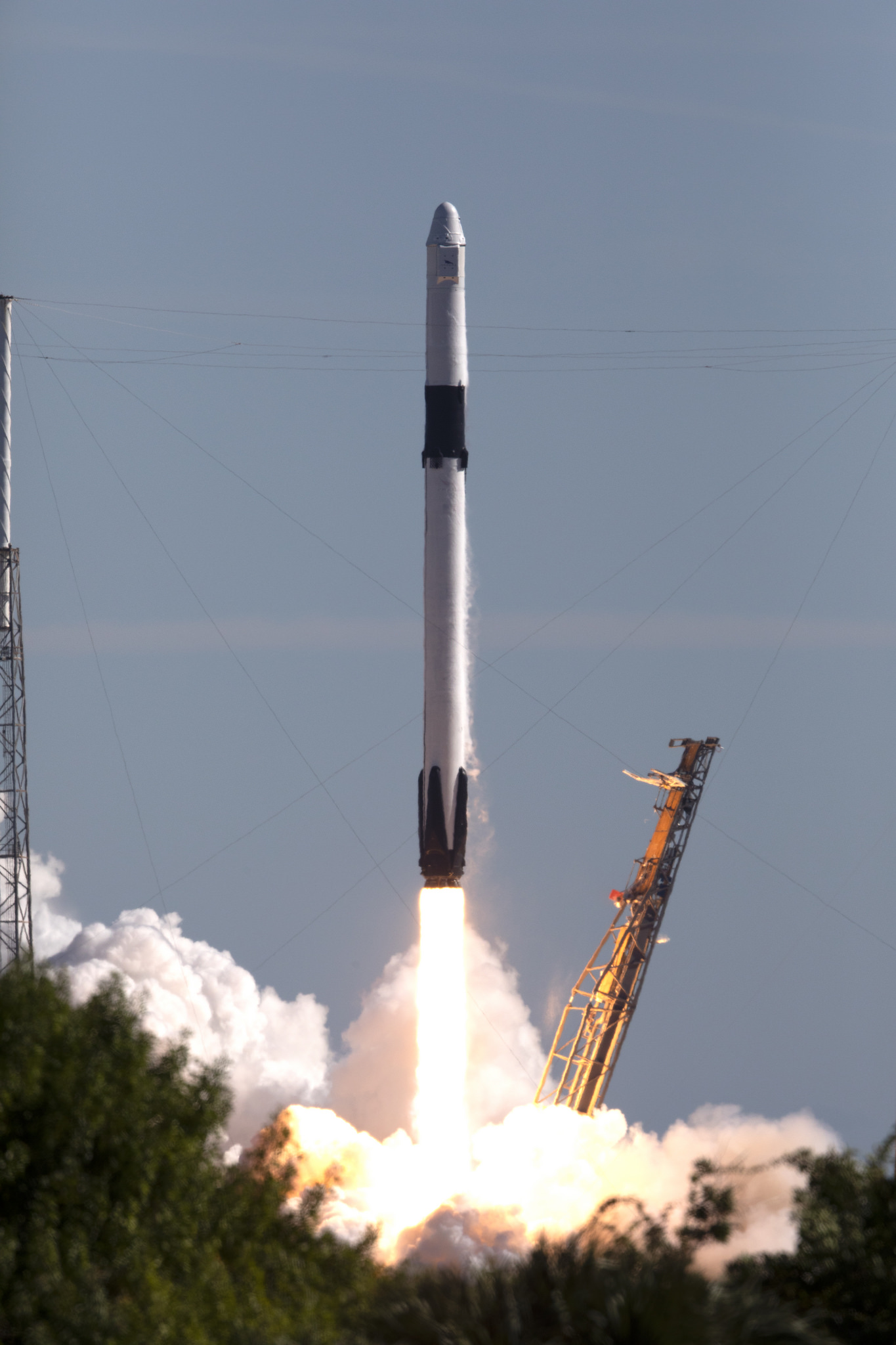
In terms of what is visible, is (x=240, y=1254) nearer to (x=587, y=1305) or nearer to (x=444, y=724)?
(x=587, y=1305)

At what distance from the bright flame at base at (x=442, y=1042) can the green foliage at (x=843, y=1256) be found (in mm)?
19971

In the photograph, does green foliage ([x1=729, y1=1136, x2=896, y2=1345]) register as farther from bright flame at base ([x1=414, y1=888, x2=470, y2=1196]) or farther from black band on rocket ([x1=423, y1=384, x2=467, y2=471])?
black band on rocket ([x1=423, y1=384, x2=467, y2=471])

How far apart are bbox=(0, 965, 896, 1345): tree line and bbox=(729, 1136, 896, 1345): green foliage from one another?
3 cm

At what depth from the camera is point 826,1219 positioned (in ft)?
107

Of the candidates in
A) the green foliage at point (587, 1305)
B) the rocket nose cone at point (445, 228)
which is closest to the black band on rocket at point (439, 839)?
the rocket nose cone at point (445, 228)

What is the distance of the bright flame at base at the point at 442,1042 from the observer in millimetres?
53406

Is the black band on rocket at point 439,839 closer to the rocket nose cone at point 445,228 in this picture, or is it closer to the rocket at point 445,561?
the rocket at point 445,561

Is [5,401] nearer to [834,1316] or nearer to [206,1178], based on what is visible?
[206,1178]

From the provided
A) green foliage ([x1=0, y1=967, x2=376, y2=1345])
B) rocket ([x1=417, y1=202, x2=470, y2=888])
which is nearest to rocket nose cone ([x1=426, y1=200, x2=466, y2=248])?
rocket ([x1=417, y1=202, x2=470, y2=888])

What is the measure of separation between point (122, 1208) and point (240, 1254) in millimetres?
3702

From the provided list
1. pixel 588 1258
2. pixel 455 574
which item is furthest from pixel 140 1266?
pixel 455 574

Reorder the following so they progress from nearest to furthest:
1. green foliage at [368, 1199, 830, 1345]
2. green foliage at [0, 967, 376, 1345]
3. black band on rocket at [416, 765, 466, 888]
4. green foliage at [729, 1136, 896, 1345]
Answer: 1. green foliage at [368, 1199, 830, 1345]
2. green foliage at [0, 967, 376, 1345]
3. green foliage at [729, 1136, 896, 1345]
4. black band on rocket at [416, 765, 466, 888]

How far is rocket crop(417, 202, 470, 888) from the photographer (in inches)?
2084

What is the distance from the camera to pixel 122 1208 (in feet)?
106
